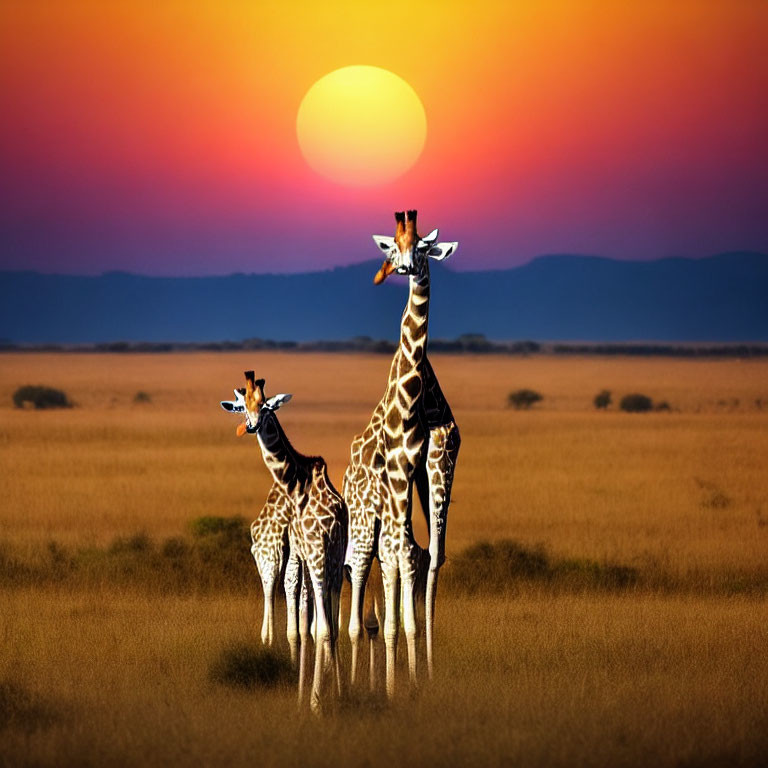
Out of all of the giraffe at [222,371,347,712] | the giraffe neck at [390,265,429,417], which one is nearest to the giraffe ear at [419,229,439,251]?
the giraffe neck at [390,265,429,417]

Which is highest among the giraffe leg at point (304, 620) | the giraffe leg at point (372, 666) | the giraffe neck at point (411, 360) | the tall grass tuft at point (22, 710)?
the giraffe neck at point (411, 360)

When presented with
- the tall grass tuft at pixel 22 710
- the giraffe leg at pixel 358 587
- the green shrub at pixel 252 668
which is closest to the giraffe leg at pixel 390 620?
the giraffe leg at pixel 358 587

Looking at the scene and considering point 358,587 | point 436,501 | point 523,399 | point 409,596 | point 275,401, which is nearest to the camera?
point 275,401

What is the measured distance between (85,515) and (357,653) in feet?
54.3

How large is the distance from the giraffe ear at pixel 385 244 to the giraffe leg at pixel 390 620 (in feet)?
7.90

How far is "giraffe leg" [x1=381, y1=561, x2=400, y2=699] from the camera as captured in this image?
11.6 meters

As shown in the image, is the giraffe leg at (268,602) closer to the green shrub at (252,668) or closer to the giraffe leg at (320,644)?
the green shrub at (252,668)

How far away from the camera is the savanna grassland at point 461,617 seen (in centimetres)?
1088

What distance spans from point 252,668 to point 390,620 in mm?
1814

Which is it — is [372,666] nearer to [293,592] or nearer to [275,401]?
[293,592]

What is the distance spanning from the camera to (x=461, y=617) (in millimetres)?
16375

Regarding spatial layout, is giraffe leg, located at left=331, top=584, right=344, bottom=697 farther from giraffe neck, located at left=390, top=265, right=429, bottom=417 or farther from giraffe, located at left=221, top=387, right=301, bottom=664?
giraffe neck, located at left=390, top=265, right=429, bottom=417

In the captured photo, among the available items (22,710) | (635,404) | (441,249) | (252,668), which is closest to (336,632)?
(252,668)

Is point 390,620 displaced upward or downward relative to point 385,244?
downward
